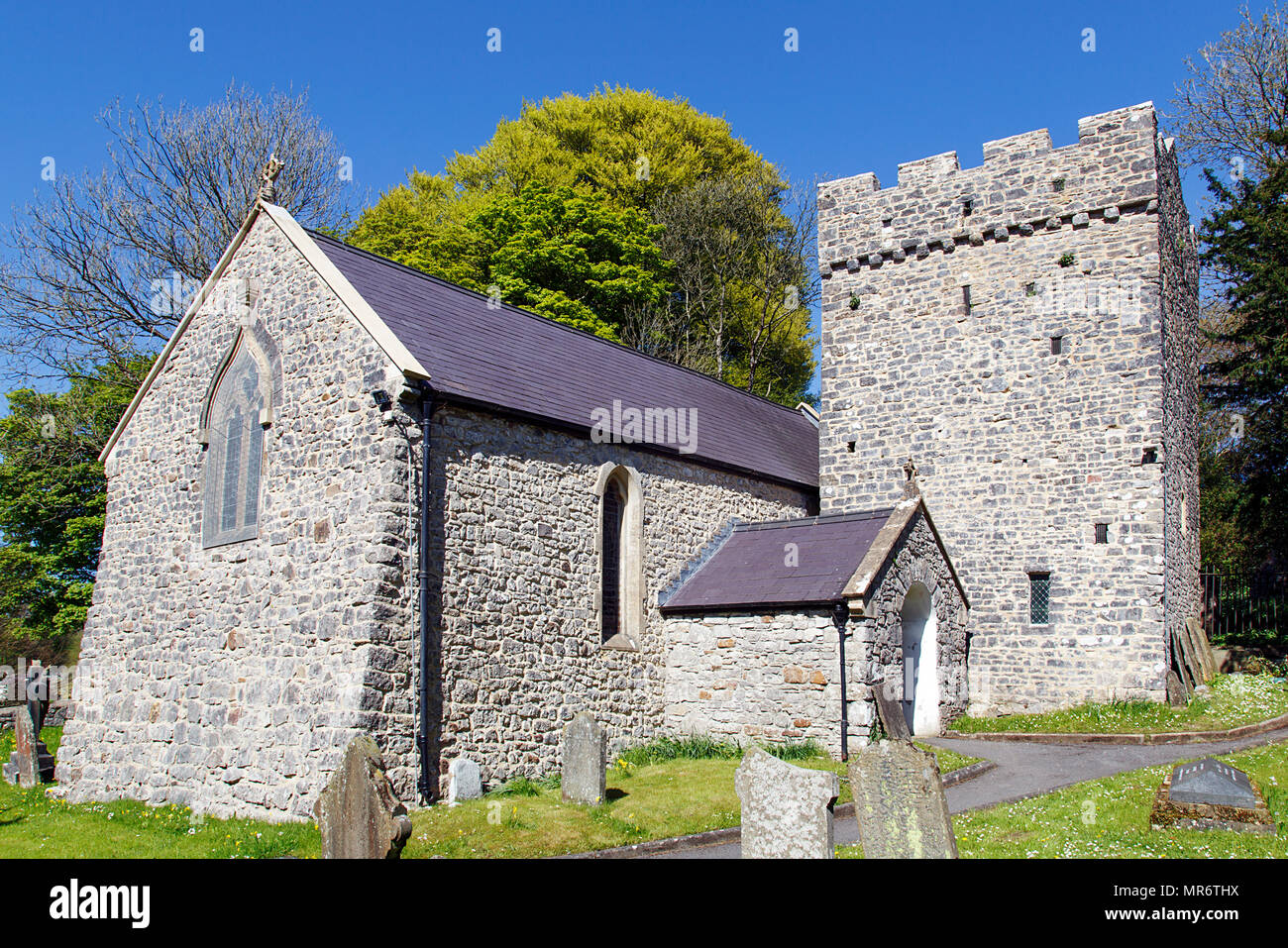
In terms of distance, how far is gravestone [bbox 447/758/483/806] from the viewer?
41.6 ft

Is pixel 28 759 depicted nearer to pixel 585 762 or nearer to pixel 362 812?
pixel 585 762

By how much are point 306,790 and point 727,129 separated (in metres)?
34.9

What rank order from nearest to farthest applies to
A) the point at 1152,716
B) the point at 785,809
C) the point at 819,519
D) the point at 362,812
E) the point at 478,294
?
the point at 785,809 < the point at 362,812 < the point at 1152,716 < the point at 819,519 < the point at 478,294

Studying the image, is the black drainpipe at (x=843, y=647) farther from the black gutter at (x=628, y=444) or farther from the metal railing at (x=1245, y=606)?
the metal railing at (x=1245, y=606)

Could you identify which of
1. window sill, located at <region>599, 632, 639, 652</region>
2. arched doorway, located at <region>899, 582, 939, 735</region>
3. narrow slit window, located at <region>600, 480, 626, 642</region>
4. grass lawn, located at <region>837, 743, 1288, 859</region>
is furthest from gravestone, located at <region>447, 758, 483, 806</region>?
arched doorway, located at <region>899, 582, 939, 735</region>

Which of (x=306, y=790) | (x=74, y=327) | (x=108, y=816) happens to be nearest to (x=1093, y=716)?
(x=306, y=790)

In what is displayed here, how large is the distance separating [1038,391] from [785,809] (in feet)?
48.9

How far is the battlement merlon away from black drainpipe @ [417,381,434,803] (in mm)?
12991

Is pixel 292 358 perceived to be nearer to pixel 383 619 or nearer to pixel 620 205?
pixel 383 619

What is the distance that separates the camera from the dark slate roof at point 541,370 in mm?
14992

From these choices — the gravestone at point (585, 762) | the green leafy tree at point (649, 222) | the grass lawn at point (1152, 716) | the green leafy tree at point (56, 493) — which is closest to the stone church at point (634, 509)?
the grass lawn at point (1152, 716)

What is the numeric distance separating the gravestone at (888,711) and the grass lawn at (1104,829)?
2963 mm

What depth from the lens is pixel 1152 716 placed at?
57.3 feet

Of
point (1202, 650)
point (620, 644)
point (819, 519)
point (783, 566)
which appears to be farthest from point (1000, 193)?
point (620, 644)
